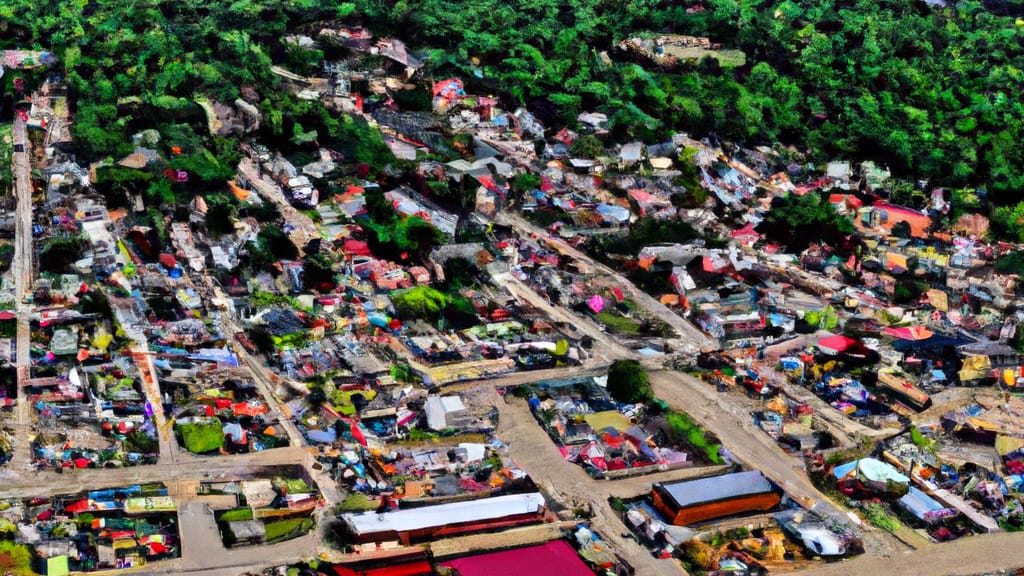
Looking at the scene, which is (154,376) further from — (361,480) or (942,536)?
(942,536)

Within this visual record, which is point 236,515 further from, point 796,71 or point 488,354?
point 796,71

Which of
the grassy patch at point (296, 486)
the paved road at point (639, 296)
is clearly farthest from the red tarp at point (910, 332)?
the grassy patch at point (296, 486)

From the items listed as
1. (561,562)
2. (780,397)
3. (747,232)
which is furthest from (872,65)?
(561,562)

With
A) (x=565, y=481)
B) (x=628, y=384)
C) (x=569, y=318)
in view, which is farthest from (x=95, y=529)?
(x=569, y=318)

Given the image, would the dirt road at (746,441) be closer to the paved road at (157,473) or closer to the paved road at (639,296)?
the paved road at (639,296)

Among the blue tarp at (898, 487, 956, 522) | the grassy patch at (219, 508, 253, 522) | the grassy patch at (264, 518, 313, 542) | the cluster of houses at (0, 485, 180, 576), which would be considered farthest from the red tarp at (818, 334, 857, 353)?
the cluster of houses at (0, 485, 180, 576)

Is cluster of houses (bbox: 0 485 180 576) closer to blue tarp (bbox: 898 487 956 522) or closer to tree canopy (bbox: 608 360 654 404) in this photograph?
tree canopy (bbox: 608 360 654 404)

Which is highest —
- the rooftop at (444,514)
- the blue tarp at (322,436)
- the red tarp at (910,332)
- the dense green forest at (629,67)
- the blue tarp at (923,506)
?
the dense green forest at (629,67)
